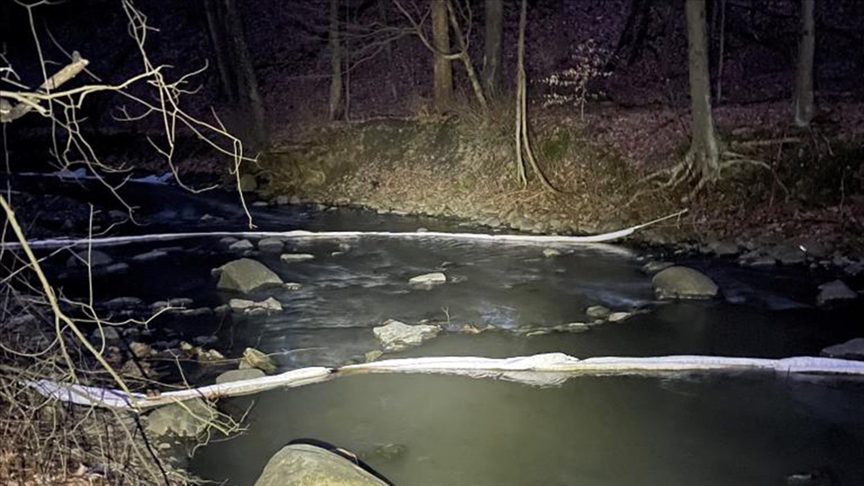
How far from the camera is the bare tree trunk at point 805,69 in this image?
12602 mm

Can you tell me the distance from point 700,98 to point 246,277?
8440 mm

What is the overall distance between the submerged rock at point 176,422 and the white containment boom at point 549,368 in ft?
1.43

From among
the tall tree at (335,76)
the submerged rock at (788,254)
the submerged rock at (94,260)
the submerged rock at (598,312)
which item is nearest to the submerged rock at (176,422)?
the submerged rock at (598,312)

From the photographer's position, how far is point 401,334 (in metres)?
9.12

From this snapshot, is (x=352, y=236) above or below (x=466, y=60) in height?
below

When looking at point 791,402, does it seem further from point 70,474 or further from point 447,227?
point 447,227

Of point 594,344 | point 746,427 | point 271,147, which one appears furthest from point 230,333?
point 271,147

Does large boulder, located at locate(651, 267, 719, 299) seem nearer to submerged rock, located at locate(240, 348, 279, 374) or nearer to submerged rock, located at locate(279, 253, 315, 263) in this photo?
submerged rock, located at locate(240, 348, 279, 374)

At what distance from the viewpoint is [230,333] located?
30.6ft

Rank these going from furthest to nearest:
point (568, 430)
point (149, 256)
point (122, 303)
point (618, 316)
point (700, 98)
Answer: point (149, 256), point (700, 98), point (122, 303), point (618, 316), point (568, 430)

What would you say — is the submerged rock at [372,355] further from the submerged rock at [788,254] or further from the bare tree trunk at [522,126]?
the bare tree trunk at [522,126]

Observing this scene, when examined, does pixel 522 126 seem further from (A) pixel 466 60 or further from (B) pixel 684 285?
(B) pixel 684 285

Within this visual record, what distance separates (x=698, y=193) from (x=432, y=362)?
7330 mm

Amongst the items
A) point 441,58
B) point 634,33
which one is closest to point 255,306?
point 441,58
